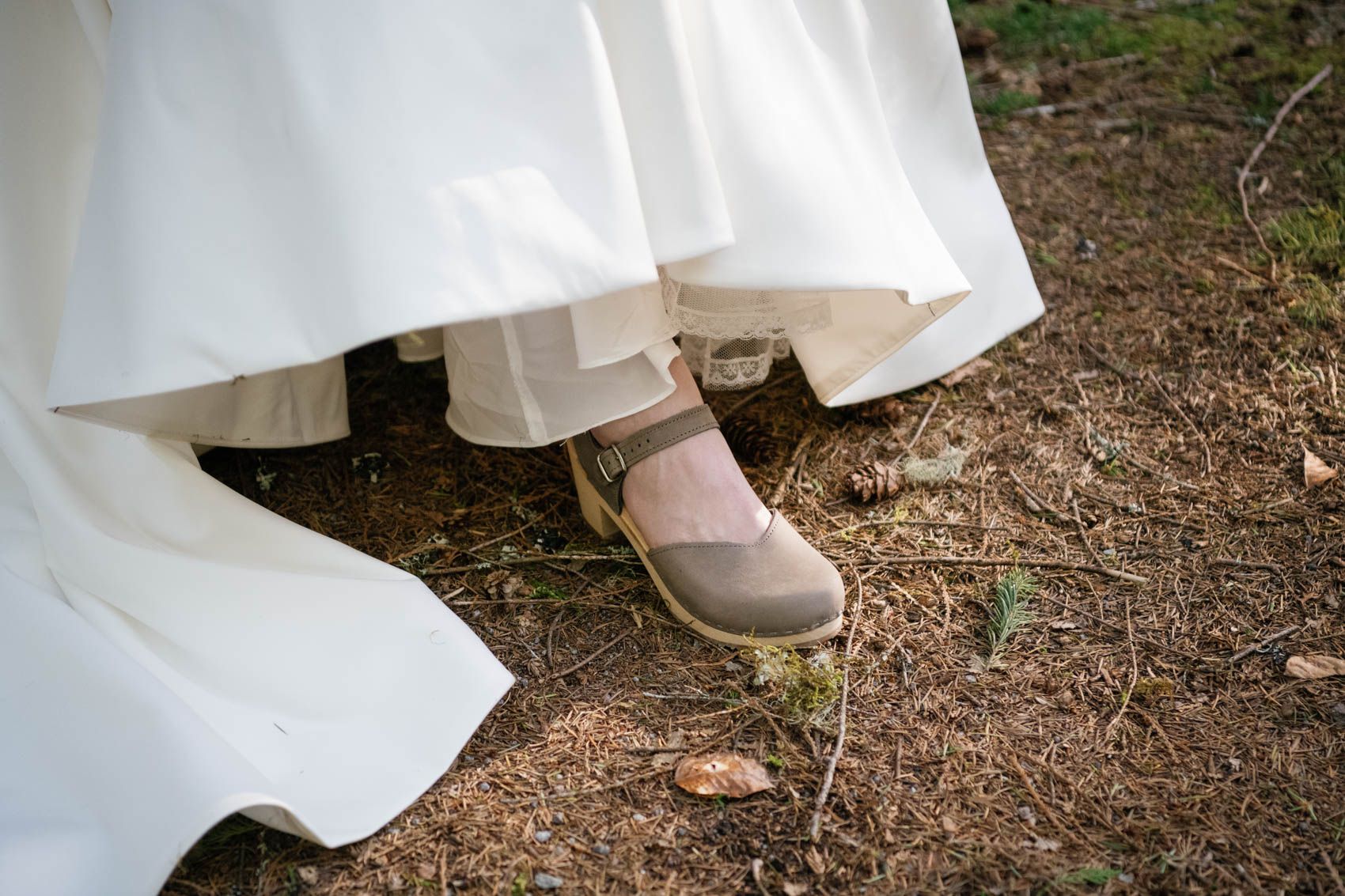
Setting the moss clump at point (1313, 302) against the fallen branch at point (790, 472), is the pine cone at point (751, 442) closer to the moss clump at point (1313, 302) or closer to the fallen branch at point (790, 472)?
the fallen branch at point (790, 472)

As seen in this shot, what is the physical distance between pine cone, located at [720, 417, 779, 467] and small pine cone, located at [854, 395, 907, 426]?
17 cm

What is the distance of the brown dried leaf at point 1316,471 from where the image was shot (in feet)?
4.80

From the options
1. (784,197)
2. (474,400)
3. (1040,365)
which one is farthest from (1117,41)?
(474,400)

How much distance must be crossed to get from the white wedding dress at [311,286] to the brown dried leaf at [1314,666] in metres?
0.64

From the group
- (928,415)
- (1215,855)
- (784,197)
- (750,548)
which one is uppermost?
(784,197)

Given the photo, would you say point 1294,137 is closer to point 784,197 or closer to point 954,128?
point 954,128

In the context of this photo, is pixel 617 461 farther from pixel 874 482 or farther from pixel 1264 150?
pixel 1264 150

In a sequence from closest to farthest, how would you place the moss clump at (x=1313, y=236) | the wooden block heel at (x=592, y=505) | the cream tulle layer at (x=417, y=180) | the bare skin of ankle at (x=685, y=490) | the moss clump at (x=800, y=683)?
the cream tulle layer at (x=417, y=180), the moss clump at (x=800, y=683), the bare skin of ankle at (x=685, y=490), the wooden block heel at (x=592, y=505), the moss clump at (x=1313, y=236)

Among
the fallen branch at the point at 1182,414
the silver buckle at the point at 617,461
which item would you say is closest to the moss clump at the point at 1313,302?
the fallen branch at the point at 1182,414

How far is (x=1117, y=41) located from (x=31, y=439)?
114 inches

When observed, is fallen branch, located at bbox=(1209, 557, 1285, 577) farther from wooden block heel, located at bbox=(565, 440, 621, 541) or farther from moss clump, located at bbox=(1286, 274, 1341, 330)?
wooden block heel, located at bbox=(565, 440, 621, 541)

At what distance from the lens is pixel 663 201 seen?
1100 millimetres

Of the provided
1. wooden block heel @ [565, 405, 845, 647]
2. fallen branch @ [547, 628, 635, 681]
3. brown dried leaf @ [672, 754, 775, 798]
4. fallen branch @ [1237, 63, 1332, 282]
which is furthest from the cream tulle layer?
fallen branch @ [1237, 63, 1332, 282]

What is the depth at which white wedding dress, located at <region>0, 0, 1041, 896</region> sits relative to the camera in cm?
100
